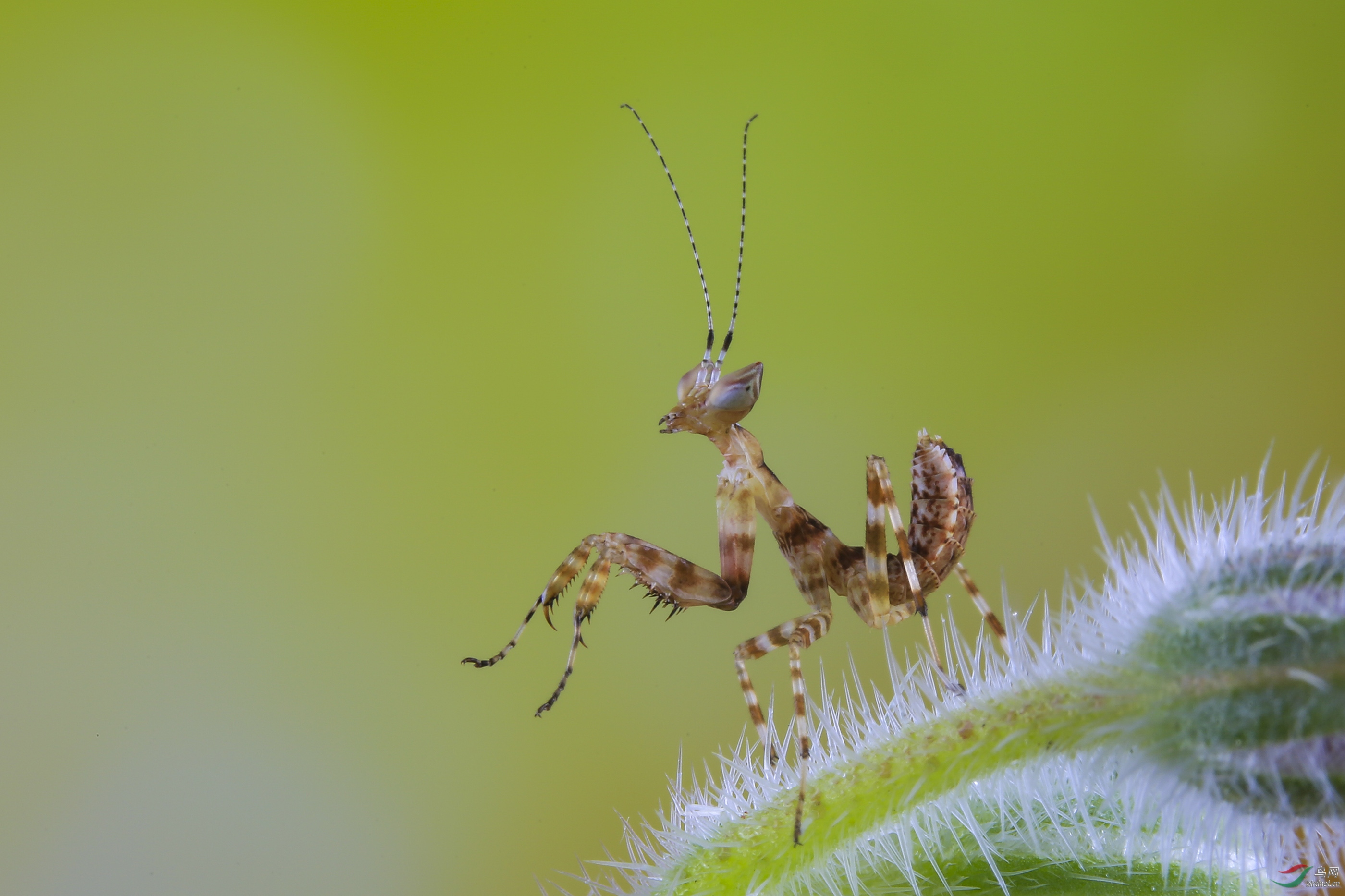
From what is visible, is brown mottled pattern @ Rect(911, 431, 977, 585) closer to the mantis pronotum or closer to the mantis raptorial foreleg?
the mantis pronotum

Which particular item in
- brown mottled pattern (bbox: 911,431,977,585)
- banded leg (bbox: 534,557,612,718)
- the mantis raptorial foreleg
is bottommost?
banded leg (bbox: 534,557,612,718)

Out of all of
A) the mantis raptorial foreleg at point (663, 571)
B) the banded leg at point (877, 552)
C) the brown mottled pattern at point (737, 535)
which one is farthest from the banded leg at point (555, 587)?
the banded leg at point (877, 552)

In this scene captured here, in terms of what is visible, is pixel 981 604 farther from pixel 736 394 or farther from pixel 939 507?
pixel 736 394

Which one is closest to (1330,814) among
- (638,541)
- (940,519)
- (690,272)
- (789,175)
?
(940,519)

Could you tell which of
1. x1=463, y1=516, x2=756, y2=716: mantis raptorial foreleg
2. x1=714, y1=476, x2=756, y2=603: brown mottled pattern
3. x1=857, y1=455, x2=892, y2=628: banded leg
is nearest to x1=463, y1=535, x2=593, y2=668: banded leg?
x1=463, y1=516, x2=756, y2=716: mantis raptorial foreleg

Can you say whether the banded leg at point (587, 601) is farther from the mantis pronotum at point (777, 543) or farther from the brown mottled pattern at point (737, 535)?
the brown mottled pattern at point (737, 535)
